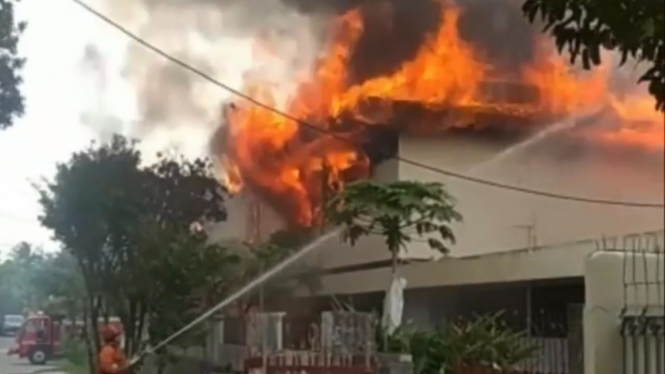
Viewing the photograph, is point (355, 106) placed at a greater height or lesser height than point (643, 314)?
greater

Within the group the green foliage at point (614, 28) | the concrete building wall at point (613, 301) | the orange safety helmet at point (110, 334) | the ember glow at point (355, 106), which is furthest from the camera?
the ember glow at point (355, 106)

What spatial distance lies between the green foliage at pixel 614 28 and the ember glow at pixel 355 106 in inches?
149

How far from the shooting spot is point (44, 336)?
595cm

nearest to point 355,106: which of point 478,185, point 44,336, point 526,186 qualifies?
point 478,185

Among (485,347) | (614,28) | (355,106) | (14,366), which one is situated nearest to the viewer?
(614,28)

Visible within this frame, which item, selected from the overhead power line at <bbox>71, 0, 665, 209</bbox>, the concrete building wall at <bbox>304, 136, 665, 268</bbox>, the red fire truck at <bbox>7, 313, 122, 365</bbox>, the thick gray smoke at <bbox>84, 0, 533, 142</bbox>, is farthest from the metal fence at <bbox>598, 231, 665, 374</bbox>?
the red fire truck at <bbox>7, 313, 122, 365</bbox>

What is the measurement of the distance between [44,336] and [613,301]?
3.21 metres

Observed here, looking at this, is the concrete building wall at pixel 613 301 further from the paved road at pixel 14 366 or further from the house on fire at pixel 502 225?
the paved road at pixel 14 366

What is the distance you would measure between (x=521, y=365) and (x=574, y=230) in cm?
174

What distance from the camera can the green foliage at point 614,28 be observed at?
2.66m

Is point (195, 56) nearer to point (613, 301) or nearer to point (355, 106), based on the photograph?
point (355, 106)

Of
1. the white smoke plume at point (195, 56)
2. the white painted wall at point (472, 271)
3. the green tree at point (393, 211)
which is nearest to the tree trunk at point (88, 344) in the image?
the white smoke plume at point (195, 56)

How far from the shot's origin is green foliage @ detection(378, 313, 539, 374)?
598 cm

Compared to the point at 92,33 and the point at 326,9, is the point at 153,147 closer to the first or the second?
the point at 92,33
